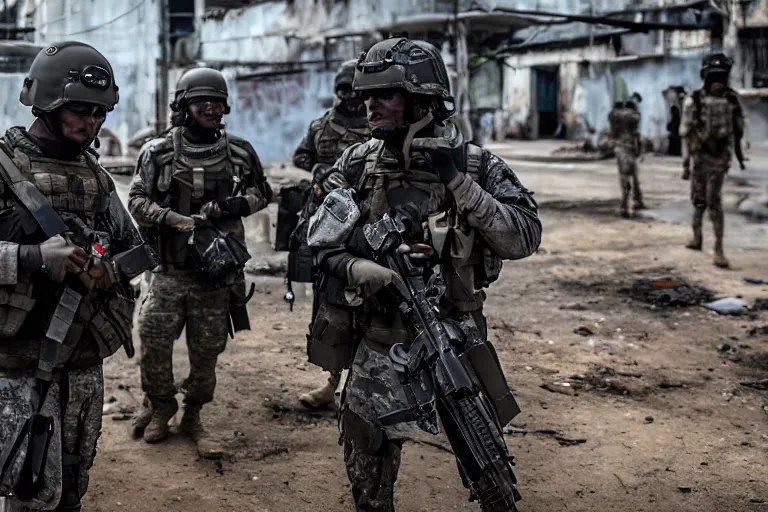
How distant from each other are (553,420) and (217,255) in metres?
2.43

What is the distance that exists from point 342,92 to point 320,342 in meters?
3.16

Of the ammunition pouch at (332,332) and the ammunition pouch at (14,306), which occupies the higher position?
the ammunition pouch at (14,306)

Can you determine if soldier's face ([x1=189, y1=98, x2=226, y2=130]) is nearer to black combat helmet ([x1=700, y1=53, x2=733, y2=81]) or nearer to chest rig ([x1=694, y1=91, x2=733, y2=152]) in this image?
chest rig ([x1=694, y1=91, x2=733, y2=152])

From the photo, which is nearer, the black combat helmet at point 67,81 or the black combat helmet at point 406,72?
the black combat helmet at point 67,81

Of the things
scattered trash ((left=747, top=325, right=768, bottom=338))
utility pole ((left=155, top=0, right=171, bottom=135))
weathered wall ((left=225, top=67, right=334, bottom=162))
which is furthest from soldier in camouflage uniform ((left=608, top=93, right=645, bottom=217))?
utility pole ((left=155, top=0, right=171, bottom=135))

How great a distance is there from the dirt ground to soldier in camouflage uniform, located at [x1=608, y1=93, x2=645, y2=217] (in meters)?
4.11

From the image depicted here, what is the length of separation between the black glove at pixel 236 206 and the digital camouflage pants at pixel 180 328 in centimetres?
41

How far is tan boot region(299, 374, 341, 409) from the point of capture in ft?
18.4

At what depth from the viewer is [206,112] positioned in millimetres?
4824

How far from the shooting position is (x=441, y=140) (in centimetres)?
303

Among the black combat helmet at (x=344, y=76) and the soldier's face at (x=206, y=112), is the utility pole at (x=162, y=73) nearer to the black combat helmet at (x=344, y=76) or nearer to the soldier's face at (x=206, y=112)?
the black combat helmet at (x=344, y=76)

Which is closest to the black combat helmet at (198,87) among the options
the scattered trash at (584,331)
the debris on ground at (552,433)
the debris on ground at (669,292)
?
the debris on ground at (552,433)

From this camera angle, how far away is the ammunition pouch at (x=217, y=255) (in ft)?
15.5

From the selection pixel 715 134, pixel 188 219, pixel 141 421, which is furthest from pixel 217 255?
pixel 715 134
